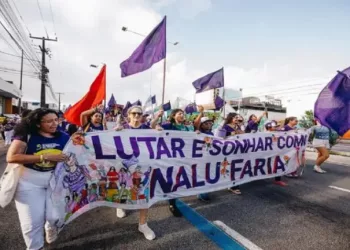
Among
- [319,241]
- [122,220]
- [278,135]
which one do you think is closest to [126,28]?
[278,135]

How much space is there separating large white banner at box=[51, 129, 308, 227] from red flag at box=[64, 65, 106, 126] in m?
1.91

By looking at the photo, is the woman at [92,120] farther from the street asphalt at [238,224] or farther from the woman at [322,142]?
the woman at [322,142]

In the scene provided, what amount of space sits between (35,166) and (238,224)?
113 inches

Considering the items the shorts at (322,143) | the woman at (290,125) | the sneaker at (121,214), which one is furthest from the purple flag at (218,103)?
the sneaker at (121,214)

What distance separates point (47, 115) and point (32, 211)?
3.32 ft

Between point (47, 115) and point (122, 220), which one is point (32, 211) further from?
point (122, 220)

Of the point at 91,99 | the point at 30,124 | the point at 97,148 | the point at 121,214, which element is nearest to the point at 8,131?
the point at 91,99

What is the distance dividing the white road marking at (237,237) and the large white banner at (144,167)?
678 mm

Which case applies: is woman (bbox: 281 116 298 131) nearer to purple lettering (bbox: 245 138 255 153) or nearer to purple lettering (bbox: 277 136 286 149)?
purple lettering (bbox: 277 136 286 149)

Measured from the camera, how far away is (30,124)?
99.5 inches

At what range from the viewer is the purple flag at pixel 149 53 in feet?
16.9

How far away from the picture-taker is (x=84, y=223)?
3.54m

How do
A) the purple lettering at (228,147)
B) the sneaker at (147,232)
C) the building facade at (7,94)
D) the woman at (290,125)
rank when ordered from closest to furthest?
1. the sneaker at (147,232)
2. the purple lettering at (228,147)
3. the woman at (290,125)
4. the building facade at (7,94)

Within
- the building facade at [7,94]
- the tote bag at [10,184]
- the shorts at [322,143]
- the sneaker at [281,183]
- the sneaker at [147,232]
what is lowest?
the sneaker at [147,232]
